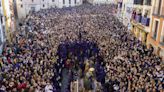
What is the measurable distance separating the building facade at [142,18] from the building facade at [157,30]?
1.27 meters

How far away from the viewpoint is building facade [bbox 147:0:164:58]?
73.5ft


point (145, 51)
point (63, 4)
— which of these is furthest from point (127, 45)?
point (63, 4)

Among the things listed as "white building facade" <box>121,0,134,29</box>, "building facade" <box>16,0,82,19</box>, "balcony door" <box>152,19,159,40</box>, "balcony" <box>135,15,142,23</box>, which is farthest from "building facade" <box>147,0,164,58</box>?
"building facade" <box>16,0,82,19</box>

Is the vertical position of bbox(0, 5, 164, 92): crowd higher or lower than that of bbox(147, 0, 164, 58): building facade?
lower

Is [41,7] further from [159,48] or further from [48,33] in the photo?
[159,48]

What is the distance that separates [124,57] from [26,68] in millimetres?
7362

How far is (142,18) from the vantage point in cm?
2841

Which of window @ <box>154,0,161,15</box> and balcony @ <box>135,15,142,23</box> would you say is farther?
balcony @ <box>135,15,142,23</box>

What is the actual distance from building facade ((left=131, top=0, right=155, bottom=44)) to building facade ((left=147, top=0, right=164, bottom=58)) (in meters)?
1.27

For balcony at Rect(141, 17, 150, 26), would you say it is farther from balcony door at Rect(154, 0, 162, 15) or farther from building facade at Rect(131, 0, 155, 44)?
balcony door at Rect(154, 0, 162, 15)

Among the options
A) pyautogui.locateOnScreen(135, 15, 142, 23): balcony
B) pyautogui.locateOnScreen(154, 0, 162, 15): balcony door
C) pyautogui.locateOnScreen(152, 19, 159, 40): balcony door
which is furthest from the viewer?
pyautogui.locateOnScreen(135, 15, 142, 23): balcony

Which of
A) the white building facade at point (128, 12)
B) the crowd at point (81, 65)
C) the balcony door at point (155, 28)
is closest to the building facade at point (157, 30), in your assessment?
the balcony door at point (155, 28)

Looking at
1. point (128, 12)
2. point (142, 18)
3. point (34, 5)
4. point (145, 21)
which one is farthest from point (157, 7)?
point (34, 5)

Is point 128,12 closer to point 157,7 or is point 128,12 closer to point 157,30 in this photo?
point 157,7
